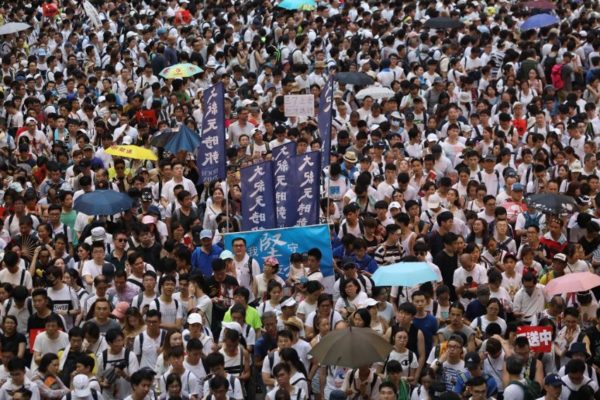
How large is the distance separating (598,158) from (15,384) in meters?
9.63

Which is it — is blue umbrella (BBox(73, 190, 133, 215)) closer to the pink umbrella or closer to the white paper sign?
the white paper sign

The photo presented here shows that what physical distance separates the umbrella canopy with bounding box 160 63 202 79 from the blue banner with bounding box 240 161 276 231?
19.8 ft

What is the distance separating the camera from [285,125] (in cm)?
2117

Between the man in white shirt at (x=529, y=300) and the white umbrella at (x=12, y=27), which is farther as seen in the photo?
the white umbrella at (x=12, y=27)

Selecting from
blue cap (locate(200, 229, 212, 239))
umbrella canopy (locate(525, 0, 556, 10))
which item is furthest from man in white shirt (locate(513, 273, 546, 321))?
umbrella canopy (locate(525, 0, 556, 10))

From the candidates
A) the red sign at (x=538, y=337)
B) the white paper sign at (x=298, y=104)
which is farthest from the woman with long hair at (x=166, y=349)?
the white paper sign at (x=298, y=104)

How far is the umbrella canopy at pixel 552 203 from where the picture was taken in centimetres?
1675

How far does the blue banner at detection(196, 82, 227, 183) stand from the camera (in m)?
17.3

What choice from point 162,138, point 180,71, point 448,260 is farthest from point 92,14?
point 448,260

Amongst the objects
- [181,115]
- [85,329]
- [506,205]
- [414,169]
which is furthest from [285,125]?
[85,329]

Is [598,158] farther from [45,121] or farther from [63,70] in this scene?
[63,70]

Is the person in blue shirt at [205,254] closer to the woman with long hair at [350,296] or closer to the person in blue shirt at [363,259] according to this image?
the person in blue shirt at [363,259]

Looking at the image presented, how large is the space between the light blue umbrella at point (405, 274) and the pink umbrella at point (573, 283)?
45.3 inches

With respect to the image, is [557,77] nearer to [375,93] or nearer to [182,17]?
[375,93]
